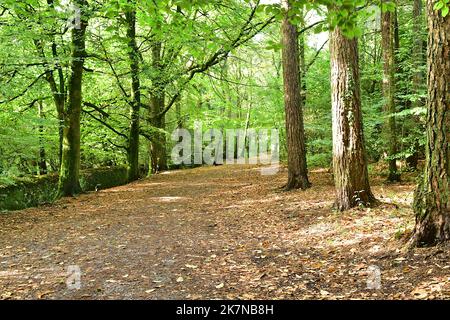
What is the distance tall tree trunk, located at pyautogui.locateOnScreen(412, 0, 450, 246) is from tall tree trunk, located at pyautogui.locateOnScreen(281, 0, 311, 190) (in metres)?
5.71

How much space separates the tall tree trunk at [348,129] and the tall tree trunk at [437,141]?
2340 millimetres

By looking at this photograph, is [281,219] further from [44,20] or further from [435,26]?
[44,20]

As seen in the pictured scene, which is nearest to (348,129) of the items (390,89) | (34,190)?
(390,89)

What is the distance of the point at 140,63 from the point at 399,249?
41.9 ft

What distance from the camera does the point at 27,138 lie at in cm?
1095

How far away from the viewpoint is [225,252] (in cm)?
568

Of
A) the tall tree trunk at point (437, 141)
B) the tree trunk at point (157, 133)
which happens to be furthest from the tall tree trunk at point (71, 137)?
the tall tree trunk at point (437, 141)

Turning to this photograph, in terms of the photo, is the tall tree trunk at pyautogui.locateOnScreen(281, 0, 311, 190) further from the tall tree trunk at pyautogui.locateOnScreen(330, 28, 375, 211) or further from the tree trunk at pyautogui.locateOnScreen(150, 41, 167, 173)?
the tree trunk at pyautogui.locateOnScreen(150, 41, 167, 173)

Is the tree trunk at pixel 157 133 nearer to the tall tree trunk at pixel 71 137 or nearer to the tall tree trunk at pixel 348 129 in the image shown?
the tall tree trunk at pixel 71 137

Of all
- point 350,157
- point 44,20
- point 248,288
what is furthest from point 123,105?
point 248,288

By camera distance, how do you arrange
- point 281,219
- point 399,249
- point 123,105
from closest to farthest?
point 399,249, point 281,219, point 123,105

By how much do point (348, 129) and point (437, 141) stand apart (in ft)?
8.40
